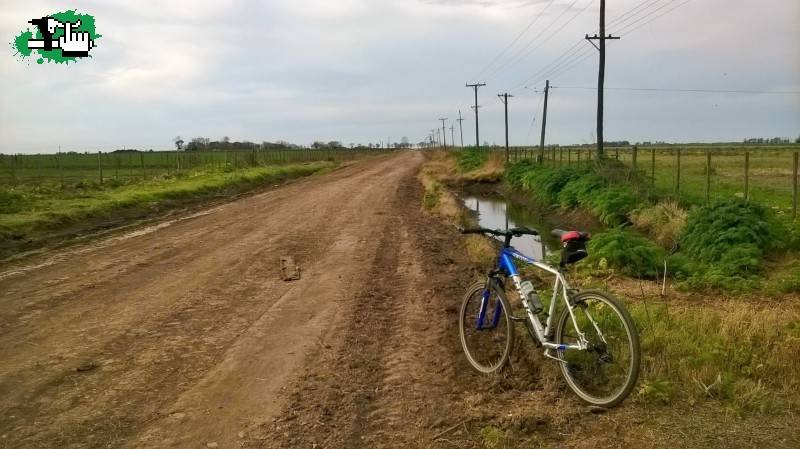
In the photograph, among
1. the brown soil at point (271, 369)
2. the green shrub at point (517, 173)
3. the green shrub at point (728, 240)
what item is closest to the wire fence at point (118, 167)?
the green shrub at point (517, 173)

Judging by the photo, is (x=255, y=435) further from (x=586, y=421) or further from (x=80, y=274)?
(x=80, y=274)

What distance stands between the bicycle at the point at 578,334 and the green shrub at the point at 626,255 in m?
5.21

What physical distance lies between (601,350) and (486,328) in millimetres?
1331

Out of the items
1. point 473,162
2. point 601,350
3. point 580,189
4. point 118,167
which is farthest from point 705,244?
point 118,167

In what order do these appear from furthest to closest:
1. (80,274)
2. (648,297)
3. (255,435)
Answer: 1. (80,274)
2. (648,297)
3. (255,435)

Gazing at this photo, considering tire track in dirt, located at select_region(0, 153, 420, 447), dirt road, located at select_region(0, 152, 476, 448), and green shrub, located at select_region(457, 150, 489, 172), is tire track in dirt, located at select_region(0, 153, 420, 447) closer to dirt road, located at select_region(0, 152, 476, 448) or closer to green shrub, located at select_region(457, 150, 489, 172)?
dirt road, located at select_region(0, 152, 476, 448)

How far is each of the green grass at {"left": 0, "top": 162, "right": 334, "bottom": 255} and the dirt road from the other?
9.85 feet

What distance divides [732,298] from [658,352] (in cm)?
381

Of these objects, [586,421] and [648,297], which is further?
[648,297]

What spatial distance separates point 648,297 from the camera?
752cm

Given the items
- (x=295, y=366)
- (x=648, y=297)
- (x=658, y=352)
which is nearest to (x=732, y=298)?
(x=648, y=297)

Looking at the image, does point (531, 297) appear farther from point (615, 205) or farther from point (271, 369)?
point (615, 205)

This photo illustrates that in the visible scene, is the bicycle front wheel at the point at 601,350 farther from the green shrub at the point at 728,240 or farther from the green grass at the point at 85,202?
the green grass at the point at 85,202

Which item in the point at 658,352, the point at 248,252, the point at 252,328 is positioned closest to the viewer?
the point at 658,352
